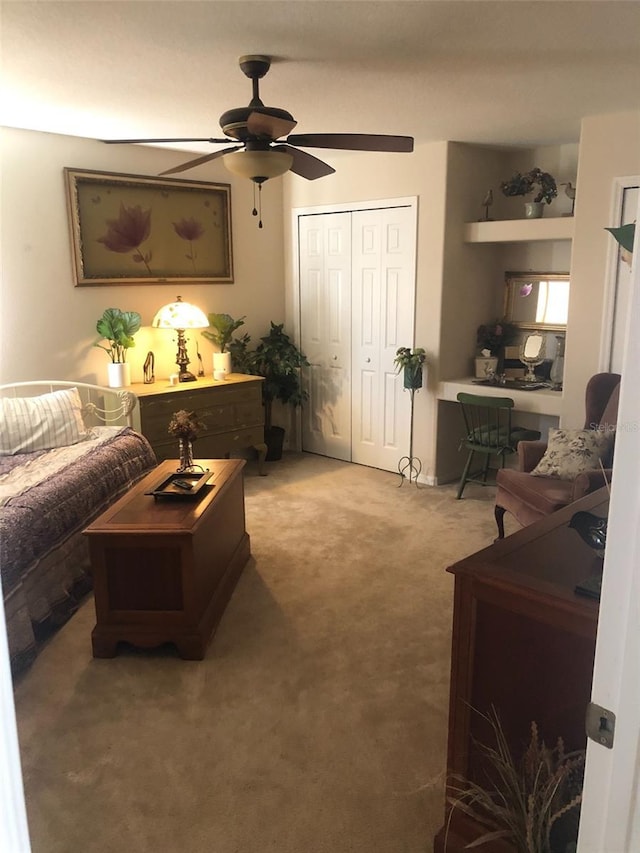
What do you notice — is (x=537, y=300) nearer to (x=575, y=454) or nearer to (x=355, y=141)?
(x=575, y=454)

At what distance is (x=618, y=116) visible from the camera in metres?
3.91

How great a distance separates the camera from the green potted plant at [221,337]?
5.31 meters

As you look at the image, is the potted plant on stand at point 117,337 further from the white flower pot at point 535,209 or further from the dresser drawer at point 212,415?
the white flower pot at point 535,209

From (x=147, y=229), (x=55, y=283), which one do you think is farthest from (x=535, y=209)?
(x=55, y=283)

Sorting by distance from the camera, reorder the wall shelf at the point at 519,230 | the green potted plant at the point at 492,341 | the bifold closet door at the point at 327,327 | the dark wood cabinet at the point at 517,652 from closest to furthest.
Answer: the dark wood cabinet at the point at 517,652 → the wall shelf at the point at 519,230 → the green potted plant at the point at 492,341 → the bifold closet door at the point at 327,327

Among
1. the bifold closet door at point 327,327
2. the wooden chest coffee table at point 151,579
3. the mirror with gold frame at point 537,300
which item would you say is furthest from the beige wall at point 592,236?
the wooden chest coffee table at point 151,579

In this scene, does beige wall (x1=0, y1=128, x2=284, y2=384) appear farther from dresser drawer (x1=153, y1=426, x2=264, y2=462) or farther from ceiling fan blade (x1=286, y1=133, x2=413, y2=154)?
ceiling fan blade (x1=286, y1=133, x2=413, y2=154)

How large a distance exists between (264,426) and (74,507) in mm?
2446

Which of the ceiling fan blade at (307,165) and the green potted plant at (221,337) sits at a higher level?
the ceiling fan blade at (307,165)

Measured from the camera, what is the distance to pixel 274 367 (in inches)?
222

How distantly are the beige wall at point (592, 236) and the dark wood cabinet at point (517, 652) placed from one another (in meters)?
2.71

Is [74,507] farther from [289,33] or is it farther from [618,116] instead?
[618,116]

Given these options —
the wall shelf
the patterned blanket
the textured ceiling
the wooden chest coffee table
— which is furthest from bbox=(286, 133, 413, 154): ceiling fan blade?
the patterned blanket

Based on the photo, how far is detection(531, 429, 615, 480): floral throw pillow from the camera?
11.9 feet
